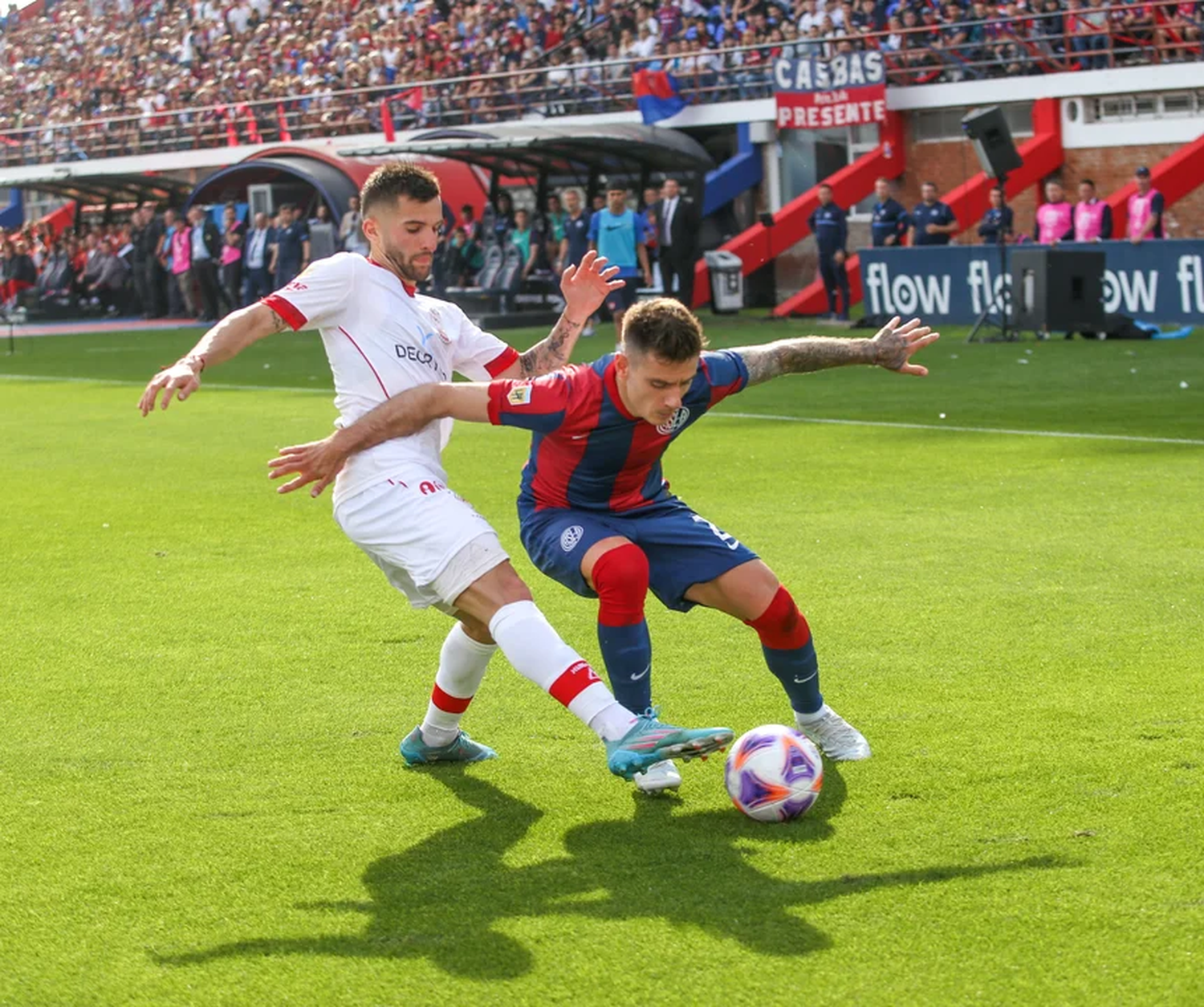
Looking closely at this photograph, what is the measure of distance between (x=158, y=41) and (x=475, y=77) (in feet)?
61.3

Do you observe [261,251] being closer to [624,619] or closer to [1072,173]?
[1072,173]

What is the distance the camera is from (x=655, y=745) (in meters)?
4.27

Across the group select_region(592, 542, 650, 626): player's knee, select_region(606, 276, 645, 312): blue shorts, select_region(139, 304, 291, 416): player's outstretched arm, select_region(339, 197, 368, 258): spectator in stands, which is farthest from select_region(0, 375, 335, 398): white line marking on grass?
select_region(592, 542, 650, 626): player's knee

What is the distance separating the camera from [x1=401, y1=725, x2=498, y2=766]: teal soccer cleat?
16.9 ft

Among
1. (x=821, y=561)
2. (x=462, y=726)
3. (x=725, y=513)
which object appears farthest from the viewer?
(x=725, y=513)

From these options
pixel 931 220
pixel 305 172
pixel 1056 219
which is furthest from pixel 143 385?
pixel 305 172

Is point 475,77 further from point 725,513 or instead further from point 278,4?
point 725,513

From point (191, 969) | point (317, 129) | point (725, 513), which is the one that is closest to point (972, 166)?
point (317, 129)

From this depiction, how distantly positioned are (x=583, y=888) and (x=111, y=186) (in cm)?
3884

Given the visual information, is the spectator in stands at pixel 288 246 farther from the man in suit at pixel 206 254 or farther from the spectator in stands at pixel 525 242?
the spectator in stands at pixel 525 242

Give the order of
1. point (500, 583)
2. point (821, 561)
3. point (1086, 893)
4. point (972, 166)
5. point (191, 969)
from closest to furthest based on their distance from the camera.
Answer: point (191, 969), point (1086, 893), point (500, 583), point (821, 561), point (972, 166)

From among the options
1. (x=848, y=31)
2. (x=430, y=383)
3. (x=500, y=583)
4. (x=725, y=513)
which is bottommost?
(x=725, y=513)

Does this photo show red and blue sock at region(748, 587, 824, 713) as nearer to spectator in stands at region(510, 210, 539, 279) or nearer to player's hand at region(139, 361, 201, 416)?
player's hand at region(139, 361, 201, 416)

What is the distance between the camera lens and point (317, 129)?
39.4 metres
